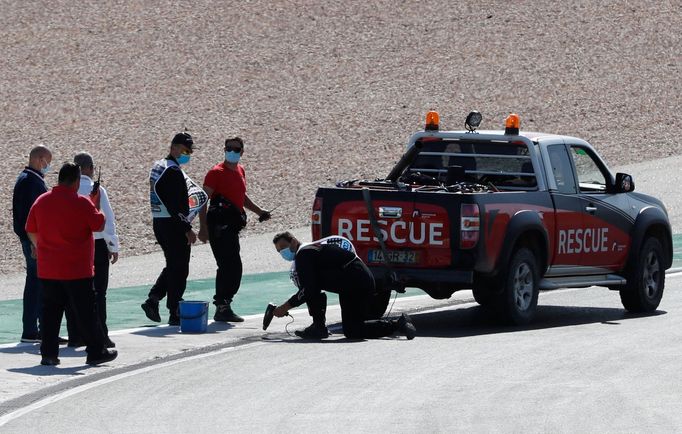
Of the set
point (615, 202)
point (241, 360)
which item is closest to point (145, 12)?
point (615, 202)

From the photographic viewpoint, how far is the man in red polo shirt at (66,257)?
37.9ft

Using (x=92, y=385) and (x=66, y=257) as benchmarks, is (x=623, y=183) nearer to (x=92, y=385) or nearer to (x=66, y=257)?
(x=66, y=257)

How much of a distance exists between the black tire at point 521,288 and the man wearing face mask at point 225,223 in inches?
106

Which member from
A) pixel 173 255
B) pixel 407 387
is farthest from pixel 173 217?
pixel 407 387

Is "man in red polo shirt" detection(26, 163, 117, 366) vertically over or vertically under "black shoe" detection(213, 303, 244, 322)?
over

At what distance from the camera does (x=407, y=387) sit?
10641 millimetres

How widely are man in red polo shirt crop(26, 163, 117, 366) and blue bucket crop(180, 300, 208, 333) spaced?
73.9 inches

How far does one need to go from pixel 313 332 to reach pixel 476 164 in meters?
2.79

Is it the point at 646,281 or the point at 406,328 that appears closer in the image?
the point at 406,328

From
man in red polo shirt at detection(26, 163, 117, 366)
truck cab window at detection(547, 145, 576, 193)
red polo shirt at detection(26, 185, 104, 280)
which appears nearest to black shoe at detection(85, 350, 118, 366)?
man in red polo shirt at detection(26, 163, 117, 366)

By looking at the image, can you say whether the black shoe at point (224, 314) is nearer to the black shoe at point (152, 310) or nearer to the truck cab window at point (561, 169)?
the black shoe at point (152, 310)

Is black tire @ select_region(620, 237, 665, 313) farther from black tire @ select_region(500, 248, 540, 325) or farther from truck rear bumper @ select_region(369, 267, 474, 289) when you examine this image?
truck rear bumper @ select_region(369, 267, 474, 289)

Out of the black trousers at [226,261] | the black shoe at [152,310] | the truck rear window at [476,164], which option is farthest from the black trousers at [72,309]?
the truck rear window at [476,164]

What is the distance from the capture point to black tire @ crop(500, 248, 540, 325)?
1395 cm
